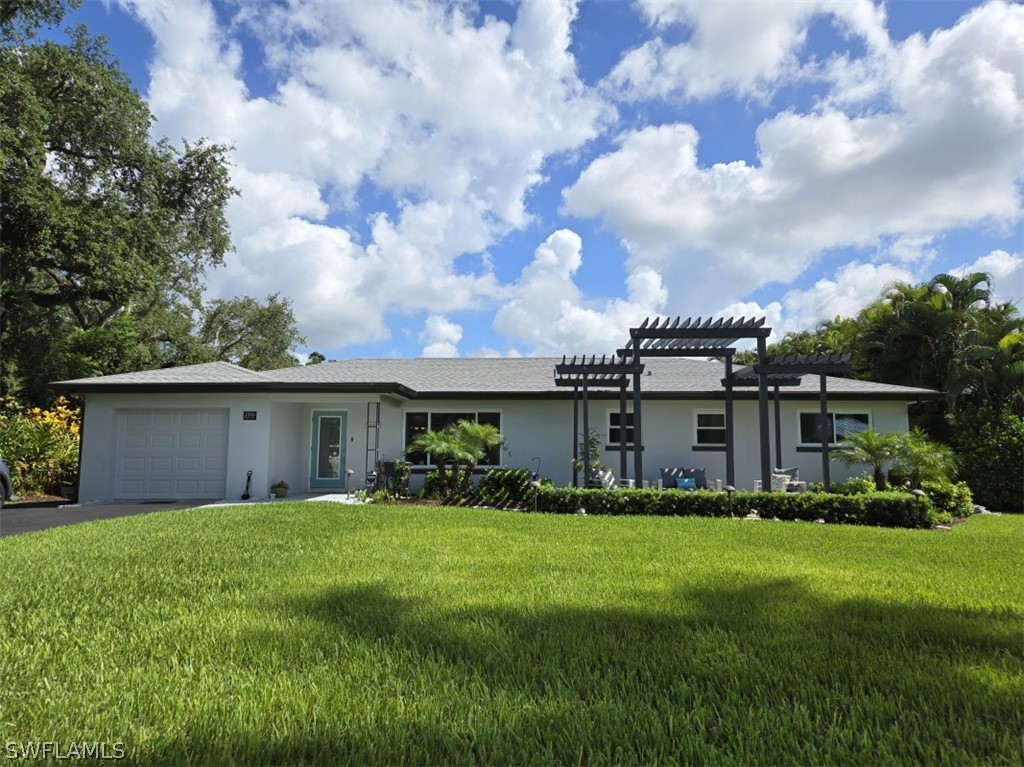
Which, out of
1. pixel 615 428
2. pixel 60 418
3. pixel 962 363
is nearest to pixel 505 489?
pixel 615 428

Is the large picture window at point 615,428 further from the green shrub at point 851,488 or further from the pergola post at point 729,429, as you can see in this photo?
the green shrub at point 851,488

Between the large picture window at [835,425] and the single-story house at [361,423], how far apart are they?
0.03 metres

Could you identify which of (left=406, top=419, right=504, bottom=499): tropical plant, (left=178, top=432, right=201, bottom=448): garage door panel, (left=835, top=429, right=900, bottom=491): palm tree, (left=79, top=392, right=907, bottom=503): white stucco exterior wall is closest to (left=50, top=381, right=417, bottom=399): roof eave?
(left=79, top=392, right=907, bottom=503): white stucco exterior wall

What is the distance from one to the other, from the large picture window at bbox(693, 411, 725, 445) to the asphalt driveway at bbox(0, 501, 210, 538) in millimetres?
13109

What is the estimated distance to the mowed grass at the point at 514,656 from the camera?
239 centimetres

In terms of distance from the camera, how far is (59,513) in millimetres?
11164

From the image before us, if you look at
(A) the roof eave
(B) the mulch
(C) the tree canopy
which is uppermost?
(C) the tree canopy

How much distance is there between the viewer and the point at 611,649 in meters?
3.38

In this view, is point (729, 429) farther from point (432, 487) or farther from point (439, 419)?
point (439, 419)

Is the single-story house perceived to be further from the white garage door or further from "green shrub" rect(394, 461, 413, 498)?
"green shrub" rect(394, 461, 413, 498)

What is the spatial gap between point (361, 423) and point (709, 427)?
1013 cm

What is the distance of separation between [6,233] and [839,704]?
79.5 feet

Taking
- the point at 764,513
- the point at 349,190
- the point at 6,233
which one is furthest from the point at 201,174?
the point at 764,513

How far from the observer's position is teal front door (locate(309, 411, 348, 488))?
15852 millimetres
